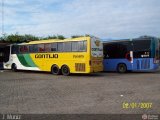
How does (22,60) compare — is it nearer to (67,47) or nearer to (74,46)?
(67,47)

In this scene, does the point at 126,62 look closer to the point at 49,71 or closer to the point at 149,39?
the point at 149,39

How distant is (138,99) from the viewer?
36.7 feet

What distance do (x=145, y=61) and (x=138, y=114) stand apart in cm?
1498

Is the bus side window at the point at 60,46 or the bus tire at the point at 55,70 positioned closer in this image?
the bus side window at the point at 60,46

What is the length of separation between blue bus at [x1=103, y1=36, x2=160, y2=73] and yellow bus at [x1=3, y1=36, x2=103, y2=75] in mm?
2639

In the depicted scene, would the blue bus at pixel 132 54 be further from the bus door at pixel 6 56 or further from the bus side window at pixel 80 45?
the bus door at pixel 6 56

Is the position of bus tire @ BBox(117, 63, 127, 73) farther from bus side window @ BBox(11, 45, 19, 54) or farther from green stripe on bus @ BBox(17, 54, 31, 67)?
bus side window @ BBox(11, 45, 19, 54)

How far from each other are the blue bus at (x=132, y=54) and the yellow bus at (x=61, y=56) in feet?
8.66

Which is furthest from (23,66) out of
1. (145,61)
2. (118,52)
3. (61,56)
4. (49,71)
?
(145,61)

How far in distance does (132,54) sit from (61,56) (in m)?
5.62

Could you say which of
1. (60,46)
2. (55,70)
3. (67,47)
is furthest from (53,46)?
(55,70)

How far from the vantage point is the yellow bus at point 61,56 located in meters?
21.1

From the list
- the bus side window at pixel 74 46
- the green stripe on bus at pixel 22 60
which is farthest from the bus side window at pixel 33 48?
the bus side window at pixel 74 46

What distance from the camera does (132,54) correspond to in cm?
2392
